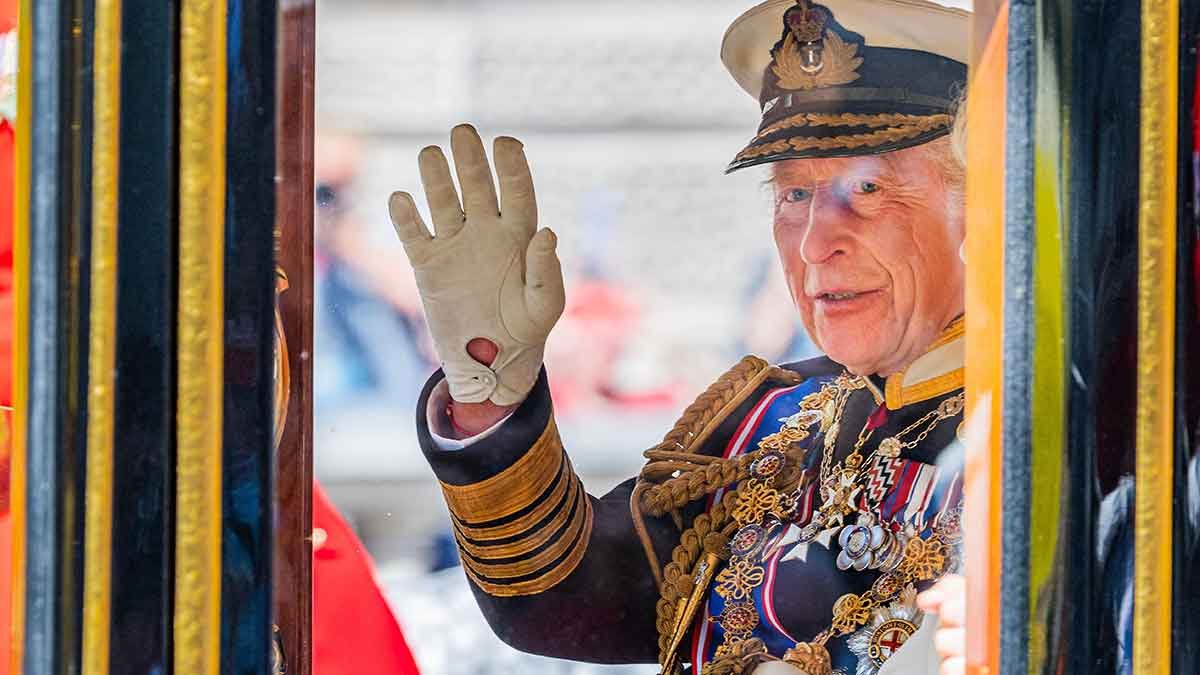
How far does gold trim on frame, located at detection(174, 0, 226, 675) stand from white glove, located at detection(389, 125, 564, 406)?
259 mm

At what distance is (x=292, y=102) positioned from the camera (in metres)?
1.07

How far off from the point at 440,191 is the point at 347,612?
0.40 metres

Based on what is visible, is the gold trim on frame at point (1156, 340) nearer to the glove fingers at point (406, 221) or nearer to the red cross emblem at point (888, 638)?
the red cross emblem at point (888, 638)

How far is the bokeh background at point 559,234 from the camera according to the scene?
118cm

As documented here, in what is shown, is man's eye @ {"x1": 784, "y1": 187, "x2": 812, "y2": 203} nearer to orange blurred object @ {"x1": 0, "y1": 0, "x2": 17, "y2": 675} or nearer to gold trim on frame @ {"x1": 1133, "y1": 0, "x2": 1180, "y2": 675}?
gold trim on frame @ {"x1": 1133, "y1": 0, "x2": 1180, "y2": 675}

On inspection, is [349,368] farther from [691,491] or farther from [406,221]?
[691,491]

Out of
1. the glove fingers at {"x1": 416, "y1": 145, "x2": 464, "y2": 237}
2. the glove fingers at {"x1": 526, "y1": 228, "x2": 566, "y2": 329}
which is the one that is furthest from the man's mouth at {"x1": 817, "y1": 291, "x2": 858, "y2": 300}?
the glove fingers at {"x1": 416, "y1": 145, "x2": 464, "y2": 237}

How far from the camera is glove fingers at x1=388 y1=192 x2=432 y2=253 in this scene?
1.23 m

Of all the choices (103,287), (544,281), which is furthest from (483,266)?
(103,287)

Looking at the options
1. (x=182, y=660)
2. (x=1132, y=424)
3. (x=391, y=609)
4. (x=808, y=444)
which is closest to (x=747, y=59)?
(x=808, y=444)

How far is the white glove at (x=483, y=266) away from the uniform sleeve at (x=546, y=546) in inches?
1.3

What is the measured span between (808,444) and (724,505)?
105 mm

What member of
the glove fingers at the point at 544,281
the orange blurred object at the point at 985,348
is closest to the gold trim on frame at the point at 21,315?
the glove fingers at the point at 544,281

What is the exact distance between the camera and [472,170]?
124cm
